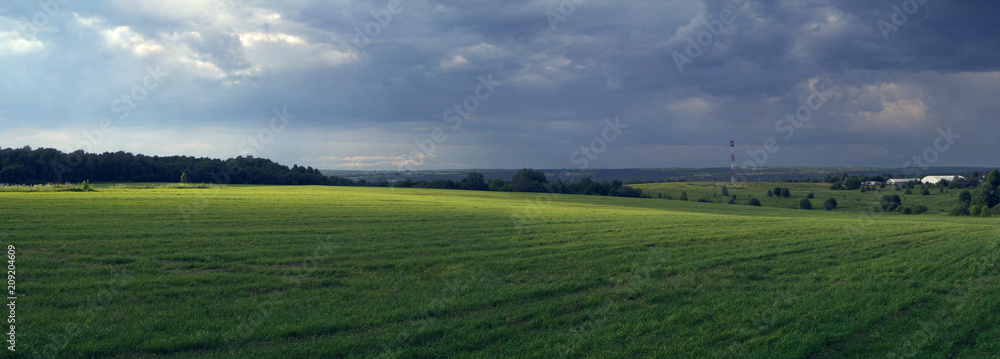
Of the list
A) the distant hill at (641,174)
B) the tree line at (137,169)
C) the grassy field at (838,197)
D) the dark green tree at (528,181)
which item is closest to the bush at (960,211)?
the grassy field at (838,197)

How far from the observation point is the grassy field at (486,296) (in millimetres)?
6938

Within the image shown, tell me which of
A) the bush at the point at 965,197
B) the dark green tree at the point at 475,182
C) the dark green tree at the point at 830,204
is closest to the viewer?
the bush at the point at 965,197

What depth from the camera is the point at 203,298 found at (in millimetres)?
8977

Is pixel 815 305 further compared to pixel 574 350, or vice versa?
pixel 815 305

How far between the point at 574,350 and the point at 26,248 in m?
15.6

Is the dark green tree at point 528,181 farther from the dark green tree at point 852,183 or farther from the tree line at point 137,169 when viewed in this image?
the dark green tree at point 852,183

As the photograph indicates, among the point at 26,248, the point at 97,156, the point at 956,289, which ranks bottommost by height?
the point at 956,289

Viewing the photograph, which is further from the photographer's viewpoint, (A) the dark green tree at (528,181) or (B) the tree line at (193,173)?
(A) the dark green tree at (528,181)

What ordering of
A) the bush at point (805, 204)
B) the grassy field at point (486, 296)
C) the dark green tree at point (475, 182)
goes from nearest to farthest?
1. the grassy field at point (486, 296)
2. the bush at point (805, 204)
3. the dark green tree at point (475, 182)

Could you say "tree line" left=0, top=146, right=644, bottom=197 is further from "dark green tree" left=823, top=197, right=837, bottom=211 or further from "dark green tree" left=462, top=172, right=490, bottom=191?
"dark green tree" left=823, top=197, right=837, bottom=211

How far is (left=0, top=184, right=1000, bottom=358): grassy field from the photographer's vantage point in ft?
22.8

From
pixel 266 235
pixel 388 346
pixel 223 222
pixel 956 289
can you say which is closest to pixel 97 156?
pixel 223 222

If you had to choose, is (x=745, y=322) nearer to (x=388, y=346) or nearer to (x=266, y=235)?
(x=388, y=346)

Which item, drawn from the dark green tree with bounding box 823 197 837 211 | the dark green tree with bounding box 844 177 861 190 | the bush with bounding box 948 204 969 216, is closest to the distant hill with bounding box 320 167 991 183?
the dark green tree with bounding box 844 177 861 190
